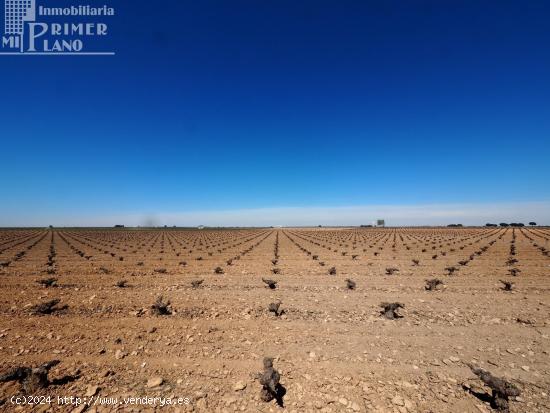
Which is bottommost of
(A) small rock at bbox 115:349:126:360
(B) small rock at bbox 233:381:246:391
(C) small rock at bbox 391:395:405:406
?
(C) small rock at bbox 391:395:405:406

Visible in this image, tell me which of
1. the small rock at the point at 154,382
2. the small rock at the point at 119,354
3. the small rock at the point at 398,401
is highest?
the small rock at the point at 119,354

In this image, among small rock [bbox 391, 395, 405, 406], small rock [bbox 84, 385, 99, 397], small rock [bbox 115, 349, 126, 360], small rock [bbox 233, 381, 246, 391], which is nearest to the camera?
small rock [bbox 391, 395, 405, 406]

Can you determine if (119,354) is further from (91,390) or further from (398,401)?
(398,401)

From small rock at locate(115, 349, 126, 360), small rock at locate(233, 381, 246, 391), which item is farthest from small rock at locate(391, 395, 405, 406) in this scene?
small rock at locate(115, 349, 126, 360)

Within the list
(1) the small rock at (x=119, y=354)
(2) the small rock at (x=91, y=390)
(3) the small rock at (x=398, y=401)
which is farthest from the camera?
(1) the small rock at (x=119, y=354)

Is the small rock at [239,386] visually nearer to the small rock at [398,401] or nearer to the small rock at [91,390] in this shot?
the small rock at [91,390]

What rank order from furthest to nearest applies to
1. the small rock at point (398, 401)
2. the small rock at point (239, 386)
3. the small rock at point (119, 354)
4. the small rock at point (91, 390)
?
the small rock at point (119, 354) < the small rock at point (239, 386) < the small rock at point (91, 390) < the small rock at point (398, 401)

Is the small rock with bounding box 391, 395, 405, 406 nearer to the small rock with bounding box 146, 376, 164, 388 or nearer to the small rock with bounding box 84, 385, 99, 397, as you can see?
the small rock with bounding box 146, 376, 164, 388

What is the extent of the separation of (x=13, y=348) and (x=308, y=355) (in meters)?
6.18

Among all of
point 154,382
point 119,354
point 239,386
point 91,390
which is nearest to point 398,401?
point 239,386

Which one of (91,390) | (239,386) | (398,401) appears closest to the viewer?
(398,401)

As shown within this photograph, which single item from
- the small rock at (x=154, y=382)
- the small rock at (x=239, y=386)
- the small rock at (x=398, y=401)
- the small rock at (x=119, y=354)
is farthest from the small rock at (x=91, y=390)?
the small rock at (x=398, y=401)

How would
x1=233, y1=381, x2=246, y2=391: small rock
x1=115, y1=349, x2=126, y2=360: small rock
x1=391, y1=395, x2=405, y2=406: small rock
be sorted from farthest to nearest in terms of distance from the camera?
x1=115, y1=349, x2=126, y2=360: small rock, x1=233, y1=381, x2=246, y2=391: small rock, x1=391, y1=395, x2=405, y2=406: small rock

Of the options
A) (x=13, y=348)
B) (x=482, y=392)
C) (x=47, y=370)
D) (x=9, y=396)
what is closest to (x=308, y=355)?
(x=482, y=392)
